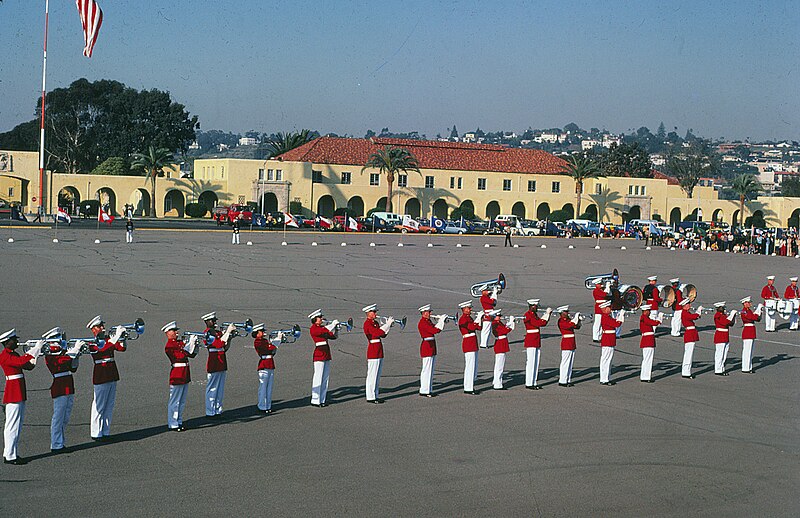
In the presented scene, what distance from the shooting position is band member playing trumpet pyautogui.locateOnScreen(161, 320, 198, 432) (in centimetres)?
1272

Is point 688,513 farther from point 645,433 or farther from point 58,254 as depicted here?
point 58,254

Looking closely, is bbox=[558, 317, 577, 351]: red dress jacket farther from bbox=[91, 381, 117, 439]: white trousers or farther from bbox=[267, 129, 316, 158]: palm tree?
bbox=[267, 129, 316, 158]: palm tree

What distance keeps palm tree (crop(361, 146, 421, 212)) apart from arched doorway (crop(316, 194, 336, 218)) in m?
4.73

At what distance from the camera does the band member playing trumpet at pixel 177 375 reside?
1272 centimetres

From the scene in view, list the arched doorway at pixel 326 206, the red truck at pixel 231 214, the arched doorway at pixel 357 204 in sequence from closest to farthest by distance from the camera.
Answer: the red truck at pixel 231 214 < the arched doorway at pixel 326 206 < the arched doorway at pixel 357 204

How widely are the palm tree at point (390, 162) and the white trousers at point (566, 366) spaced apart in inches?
2914

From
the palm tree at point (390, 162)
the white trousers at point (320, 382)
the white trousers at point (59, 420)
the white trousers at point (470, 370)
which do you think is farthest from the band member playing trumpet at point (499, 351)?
the palm tree at point (390, 162)

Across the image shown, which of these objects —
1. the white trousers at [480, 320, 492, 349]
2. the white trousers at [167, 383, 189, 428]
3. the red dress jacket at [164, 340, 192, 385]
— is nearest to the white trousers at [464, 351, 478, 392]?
the red dress jacket at [164, 340, 192, 385]

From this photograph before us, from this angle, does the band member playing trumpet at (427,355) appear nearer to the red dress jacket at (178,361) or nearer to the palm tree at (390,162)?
the red dress jacket at (178,361)

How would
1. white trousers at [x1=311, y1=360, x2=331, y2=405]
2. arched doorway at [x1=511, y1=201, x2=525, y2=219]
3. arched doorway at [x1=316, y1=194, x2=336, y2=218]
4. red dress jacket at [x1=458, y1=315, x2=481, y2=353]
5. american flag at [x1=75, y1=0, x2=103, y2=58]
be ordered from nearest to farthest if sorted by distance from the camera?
white trousers at [x1=311, y1=360, x2=331, y2=405] < red dress jacket at [x1=458, y1=315, x2=481, y2=353] < american flag at [x1=75, y1=0, x2=103, y2=58] < arched doorway at [x1=316, y1=194, x2=336, y2=218] < arched doorway at [x1=511, y1=201, x2=525, y2=219]

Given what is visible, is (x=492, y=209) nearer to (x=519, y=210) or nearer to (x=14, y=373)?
(x=519, y=210)

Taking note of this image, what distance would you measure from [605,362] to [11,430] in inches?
417

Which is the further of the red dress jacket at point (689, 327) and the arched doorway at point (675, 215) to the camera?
the arched doorway at point (675, 215)

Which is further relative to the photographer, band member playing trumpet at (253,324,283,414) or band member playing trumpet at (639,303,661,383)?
band member playing trumpet at (639,303,661,383)
